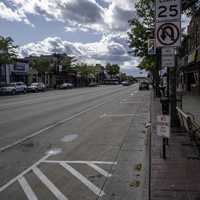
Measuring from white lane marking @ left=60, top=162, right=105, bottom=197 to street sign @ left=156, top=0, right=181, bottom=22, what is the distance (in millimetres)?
3888

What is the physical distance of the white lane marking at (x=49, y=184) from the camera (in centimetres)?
624

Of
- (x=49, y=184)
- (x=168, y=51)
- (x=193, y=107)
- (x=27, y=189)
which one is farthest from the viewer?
(x=193, y=107)

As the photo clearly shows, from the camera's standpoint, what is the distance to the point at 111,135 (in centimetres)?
1289

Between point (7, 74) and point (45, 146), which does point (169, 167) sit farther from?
point (7, 74)

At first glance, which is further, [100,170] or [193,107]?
[193,107]

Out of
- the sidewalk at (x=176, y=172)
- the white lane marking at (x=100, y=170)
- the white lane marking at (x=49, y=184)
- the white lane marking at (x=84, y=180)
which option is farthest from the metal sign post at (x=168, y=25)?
the white lane marking at (x=49, y=184)

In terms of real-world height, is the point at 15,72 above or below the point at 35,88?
above

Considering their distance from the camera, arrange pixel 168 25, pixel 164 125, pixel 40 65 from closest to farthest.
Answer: pixel 164 125 < pixel 168 25 < pixel 40 65

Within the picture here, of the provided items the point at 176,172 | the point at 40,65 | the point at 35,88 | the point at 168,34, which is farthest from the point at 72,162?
the point at 40,65

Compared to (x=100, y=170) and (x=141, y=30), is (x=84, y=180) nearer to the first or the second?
(x=100, y=170)

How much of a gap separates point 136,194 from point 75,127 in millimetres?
8834

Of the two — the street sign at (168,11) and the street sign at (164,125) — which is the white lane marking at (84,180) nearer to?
the street sign at (164,125)

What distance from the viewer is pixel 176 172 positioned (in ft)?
23.9

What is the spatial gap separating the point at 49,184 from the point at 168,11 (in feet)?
15.6
